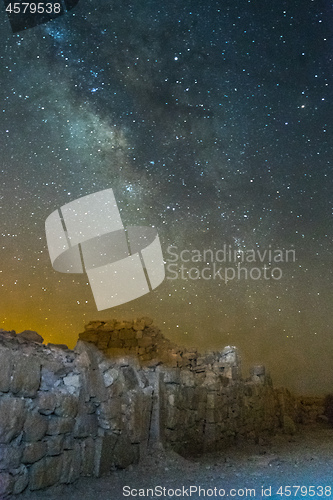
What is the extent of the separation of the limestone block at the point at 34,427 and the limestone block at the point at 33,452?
0.29 ft

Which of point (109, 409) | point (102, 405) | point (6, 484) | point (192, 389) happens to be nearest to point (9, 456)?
point (6, 484)

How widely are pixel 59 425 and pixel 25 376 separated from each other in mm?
1216

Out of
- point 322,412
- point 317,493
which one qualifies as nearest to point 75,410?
point 317,493

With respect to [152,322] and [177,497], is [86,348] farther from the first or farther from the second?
[152,322]

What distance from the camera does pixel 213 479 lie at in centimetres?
771

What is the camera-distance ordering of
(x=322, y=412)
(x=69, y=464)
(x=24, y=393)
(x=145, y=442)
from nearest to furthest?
(x=24, y=393) < (x=69, y=464) < (x=145, y=442) < (x=322, y=412)

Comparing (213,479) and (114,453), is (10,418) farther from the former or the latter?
(213,479)

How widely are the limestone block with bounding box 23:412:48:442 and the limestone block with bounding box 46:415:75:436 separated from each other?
0.13 meters

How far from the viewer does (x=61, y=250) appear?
642 inches

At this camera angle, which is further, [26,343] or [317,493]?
[26,343]

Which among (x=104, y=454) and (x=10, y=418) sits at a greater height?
(x=10, y=418)

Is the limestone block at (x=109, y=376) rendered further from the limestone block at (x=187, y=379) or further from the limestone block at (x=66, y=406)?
the limestone block at (x=187, y=379)

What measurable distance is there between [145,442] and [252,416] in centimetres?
906

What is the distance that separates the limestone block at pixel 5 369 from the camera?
Answer: 5.73 m
